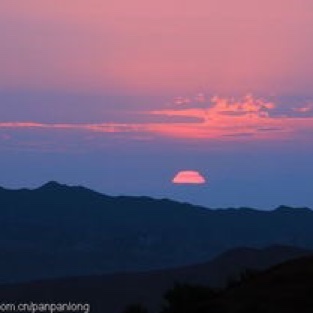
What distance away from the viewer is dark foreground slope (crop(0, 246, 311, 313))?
89938mm

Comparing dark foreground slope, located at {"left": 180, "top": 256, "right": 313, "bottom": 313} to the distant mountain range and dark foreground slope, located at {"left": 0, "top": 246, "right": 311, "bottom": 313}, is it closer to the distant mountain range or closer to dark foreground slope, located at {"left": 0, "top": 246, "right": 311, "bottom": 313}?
dark foreground slope, located at {"left": 0, "top": 246, "right": 311, "bottom": 313}

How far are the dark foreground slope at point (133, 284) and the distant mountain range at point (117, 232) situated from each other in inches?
1330

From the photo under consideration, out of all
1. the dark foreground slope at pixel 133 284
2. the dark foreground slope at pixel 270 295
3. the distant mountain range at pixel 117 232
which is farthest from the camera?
the distant mountain range at pixel 117 232

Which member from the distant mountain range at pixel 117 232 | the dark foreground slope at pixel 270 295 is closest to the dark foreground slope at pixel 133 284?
the distant mountain range at pixel 117 232

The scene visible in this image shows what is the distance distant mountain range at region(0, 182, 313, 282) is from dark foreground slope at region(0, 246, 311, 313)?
111 ft

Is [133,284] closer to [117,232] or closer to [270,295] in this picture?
[270,295]

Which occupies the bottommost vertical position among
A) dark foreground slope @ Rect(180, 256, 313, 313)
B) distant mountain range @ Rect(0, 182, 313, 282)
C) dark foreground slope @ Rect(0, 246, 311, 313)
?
dark foreground slope @ Rect(180, 256, 313, 313)

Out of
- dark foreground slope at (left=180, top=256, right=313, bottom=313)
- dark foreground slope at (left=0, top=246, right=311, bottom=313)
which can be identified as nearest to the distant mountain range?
dark foreground slope at (left=0, top=246, right=311, bottom=313)

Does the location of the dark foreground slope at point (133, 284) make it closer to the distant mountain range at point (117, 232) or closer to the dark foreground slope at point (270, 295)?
the distant mountain range at point (117, 232)

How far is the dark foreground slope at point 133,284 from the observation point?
8994 cm

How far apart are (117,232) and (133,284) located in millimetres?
72222

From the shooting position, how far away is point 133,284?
9556cm

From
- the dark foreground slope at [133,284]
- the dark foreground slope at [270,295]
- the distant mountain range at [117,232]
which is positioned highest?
the distant mountain range at [117,232]

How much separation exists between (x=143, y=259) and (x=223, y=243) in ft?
65.4
